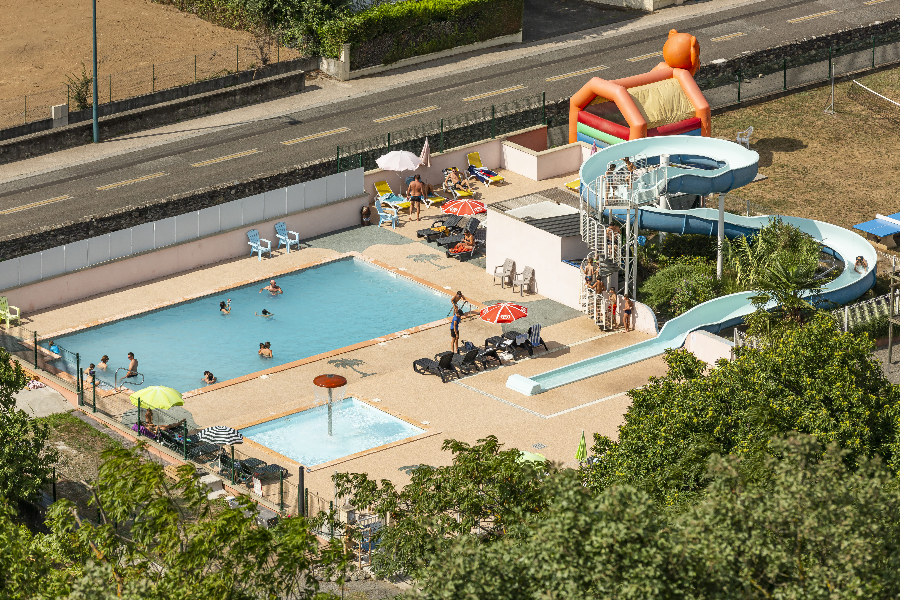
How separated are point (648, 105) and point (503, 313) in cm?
1312

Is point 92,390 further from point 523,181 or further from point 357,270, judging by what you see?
point 523,181

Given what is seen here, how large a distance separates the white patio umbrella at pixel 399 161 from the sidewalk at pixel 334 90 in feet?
28.5

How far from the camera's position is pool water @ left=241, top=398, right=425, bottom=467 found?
3575cm

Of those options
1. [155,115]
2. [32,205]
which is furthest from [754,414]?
[155,115]

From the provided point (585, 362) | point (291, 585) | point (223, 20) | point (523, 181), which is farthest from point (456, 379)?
point (223, 20)

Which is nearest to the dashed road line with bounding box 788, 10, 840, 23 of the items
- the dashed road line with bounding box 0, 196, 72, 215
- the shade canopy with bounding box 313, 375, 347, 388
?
the dashed road line with bounding box 0, 196, 72, 215

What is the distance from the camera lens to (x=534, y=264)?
145 ft

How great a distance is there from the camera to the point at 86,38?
6153 cm

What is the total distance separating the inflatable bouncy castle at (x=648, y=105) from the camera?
49.9m

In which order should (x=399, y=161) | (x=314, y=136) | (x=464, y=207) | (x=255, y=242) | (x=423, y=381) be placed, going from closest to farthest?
(x=423, y=381) < (x=255, y=242) < (x=464, y=207) < (x=399, y=161) < (x=314, y=136)

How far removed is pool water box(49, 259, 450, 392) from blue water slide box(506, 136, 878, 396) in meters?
5.33

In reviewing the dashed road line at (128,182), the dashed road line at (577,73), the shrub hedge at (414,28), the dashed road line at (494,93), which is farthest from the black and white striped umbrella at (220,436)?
the dashed road line at (577,73)

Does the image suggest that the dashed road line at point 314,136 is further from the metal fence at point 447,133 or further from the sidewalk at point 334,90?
the sidewalk at point 334,90

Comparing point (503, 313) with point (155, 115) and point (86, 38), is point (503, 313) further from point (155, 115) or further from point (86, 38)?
point (86, 38)
